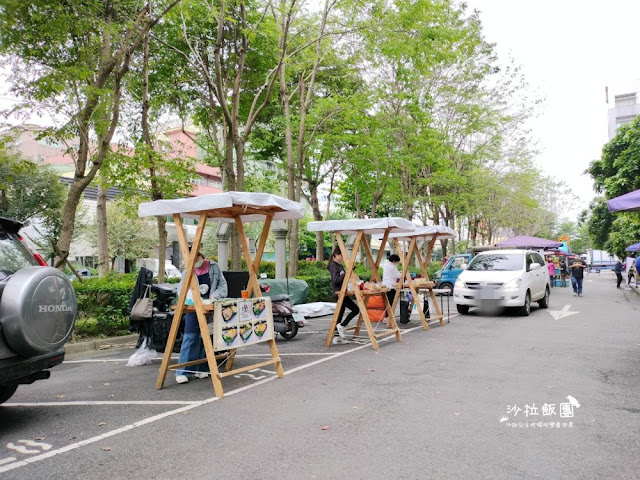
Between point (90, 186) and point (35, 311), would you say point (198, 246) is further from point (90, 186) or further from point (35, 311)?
point (90, 186)

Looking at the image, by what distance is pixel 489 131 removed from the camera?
25.9m

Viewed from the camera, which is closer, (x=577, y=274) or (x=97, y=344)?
(x=97, y=344)

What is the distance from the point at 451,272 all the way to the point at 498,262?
6866 millimetres

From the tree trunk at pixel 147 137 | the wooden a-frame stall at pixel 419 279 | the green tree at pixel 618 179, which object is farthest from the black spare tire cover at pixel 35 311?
the green tree at pixel 618 179

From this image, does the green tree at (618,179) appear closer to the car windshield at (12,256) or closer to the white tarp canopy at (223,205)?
the white tarp canopy at (223,205)

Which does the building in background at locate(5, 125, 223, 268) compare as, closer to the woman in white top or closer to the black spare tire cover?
the woman in white top

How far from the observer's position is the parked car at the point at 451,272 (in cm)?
2086

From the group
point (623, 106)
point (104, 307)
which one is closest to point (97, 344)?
point (104, 307)

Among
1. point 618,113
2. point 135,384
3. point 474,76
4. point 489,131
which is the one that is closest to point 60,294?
point 135,384

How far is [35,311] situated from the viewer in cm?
425

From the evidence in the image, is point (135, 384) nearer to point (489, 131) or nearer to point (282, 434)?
point (282, 434)

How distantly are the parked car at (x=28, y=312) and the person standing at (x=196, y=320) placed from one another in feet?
6.07

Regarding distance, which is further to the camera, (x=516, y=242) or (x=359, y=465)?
(x=516, y=242)

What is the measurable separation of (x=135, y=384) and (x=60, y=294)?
221 centimetres
